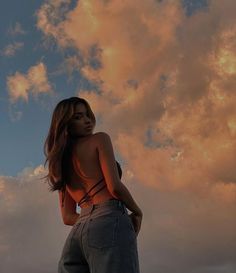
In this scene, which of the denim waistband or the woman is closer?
the woman

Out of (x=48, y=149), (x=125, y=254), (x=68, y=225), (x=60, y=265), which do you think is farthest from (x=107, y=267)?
(x=48, y=149)

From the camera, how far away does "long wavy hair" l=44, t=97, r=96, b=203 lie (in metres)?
6.23

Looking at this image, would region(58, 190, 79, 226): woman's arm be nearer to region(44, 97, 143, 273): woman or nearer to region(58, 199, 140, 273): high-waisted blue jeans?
region(44, 97, 143, 273): woman

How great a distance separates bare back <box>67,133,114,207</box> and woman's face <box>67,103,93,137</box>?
0.13 m

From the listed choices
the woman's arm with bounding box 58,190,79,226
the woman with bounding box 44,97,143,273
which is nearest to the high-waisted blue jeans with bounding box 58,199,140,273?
the woman with bounding box 44,97,143,273

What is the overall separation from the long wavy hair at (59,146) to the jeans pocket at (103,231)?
0.80 m

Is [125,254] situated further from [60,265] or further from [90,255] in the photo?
[60,265]

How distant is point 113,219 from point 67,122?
52.8 inches

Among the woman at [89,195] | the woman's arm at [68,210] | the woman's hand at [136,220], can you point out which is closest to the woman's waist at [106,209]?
the woman at [89,195]

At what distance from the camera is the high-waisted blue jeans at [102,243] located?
548cm

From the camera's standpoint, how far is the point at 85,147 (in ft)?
20.3

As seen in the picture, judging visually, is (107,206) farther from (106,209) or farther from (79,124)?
(79,124)

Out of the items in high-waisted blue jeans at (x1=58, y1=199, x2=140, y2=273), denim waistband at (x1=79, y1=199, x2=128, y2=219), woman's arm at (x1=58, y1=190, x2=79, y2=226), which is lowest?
high-waisted blue jeans at (x1=58, y1=199, x2=140, y2=273)

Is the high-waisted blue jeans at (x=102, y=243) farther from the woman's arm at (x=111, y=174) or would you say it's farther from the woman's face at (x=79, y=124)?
the woman's face at (x=79, y=124)
